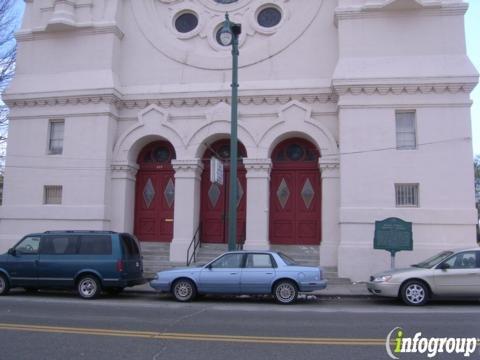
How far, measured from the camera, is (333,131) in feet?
59.4

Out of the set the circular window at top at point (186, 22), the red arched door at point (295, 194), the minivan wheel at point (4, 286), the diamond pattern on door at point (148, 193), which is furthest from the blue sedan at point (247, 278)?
the circular window at top at point (186, 22)

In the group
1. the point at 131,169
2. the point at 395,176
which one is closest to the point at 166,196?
the point at 131,169

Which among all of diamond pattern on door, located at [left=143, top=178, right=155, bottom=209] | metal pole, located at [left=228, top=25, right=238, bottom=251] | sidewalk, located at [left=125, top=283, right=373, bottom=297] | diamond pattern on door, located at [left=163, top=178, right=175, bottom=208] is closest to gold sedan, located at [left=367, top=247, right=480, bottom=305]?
sidewalk, located at [left=125, top=283, right=373, bottom=297]

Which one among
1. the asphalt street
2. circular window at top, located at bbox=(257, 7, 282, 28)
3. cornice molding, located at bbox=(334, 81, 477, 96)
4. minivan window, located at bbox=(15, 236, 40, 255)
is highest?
circular window at top, located at bbox=(257, 7, 282, 28)

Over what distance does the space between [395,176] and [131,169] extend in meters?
9.96

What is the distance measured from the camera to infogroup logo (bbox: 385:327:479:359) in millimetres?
6992

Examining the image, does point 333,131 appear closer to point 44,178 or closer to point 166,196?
point 166,196

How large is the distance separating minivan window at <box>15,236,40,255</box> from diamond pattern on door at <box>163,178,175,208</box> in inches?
261

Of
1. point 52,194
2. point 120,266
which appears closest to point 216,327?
point 120,266

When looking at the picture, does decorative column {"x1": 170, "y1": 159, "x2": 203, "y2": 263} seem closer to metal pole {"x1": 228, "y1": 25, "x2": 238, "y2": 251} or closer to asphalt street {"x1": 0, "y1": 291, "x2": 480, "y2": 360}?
metal pole {"x1": 228, "y1": 25, "x2": 238, "y2": 251}

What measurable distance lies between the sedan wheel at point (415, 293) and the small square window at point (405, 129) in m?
6.26

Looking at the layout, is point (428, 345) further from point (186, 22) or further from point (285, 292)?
point (186, 22)

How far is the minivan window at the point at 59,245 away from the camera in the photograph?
44.4 feet

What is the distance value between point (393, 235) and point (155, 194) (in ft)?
31.6
